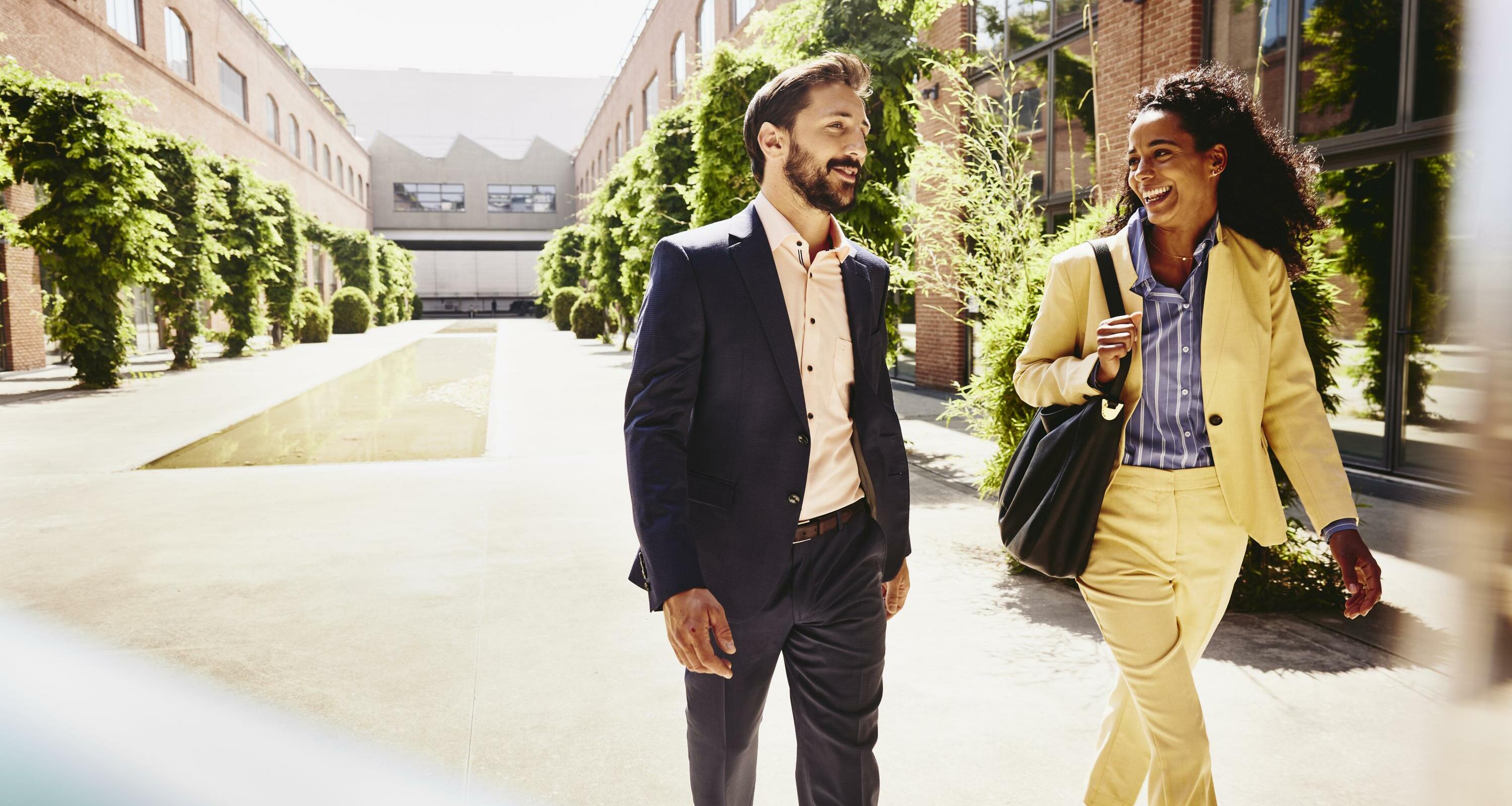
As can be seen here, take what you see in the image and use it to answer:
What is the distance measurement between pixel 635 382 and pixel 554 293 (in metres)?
39.8

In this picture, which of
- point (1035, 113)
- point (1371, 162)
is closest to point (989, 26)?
point (1035, 113)

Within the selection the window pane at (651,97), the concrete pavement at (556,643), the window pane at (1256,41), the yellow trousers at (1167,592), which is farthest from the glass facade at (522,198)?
the yellow trousers at (1167,592)

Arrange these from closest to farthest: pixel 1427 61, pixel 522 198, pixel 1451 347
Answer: pixel 1451 347 → pixel 1427 61 → pixel 522 198

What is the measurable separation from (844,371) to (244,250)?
24611 mm

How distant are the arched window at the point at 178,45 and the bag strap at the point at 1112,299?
33.0 m

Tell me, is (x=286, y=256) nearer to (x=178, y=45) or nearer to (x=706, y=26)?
(x=178, y=45)

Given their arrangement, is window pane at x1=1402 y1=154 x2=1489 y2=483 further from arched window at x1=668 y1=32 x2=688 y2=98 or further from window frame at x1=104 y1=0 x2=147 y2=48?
arched window at x1=668 y1=32 x2=688 y2=98

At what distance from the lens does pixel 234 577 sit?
5.48 meters

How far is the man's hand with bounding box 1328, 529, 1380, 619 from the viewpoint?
219 cm

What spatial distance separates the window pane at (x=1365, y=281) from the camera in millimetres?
8125

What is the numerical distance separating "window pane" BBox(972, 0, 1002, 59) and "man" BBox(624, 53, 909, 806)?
1252 centimetres

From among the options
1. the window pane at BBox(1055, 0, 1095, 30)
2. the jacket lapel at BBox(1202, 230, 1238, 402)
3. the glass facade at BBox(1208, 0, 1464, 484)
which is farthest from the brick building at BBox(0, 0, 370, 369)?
the jacket lapel at BBox(1202, 230, 1238, 402)

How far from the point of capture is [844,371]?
2279 mm

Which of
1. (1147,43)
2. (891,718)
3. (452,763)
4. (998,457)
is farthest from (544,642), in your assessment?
(1147,43)
